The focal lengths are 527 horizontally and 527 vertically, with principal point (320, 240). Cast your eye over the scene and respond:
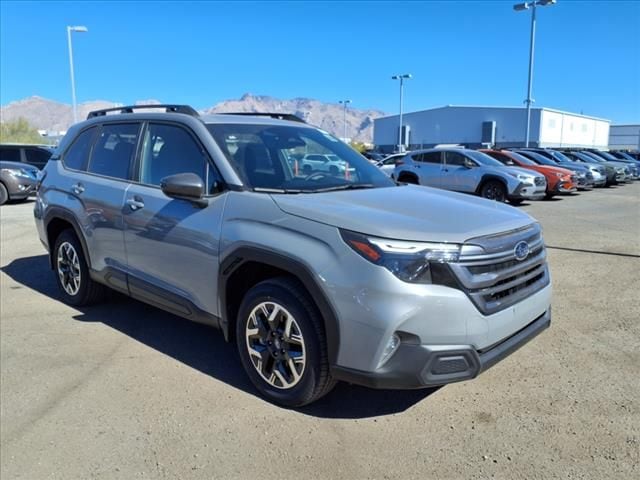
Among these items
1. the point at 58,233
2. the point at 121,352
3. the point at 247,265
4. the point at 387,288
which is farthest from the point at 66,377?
the point at 387,288

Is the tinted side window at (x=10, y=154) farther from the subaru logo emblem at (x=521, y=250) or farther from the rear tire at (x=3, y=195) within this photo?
the subaru logo emblem at (x=521, y=250)

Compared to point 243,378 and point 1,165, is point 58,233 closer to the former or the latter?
point 243,378

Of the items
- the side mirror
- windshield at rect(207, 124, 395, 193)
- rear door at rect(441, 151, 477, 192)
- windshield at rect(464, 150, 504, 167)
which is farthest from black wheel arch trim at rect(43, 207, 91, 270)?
windshield at rect(464, 150, 504, 167)

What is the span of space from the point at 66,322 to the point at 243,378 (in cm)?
218

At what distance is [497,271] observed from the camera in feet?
9.74

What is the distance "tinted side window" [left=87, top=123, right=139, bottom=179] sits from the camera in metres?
4.49

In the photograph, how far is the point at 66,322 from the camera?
492cm

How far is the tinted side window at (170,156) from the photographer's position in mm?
3762

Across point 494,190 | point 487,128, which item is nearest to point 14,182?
point 494,190

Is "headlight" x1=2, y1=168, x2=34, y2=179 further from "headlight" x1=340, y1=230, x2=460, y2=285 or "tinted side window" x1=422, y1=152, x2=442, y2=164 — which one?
"headlight" x1=340, y1=230, x2=460, y2=285

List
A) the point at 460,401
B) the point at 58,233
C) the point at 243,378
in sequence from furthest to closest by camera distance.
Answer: the point at 58,233 < the point at 243,378 < the point at 460,401

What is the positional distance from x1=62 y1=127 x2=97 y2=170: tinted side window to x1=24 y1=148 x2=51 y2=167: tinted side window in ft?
45.4

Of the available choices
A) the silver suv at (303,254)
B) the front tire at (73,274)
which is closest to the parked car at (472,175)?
the silver suv at (303,254)

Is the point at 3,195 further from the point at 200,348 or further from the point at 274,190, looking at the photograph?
the point at 274,190
